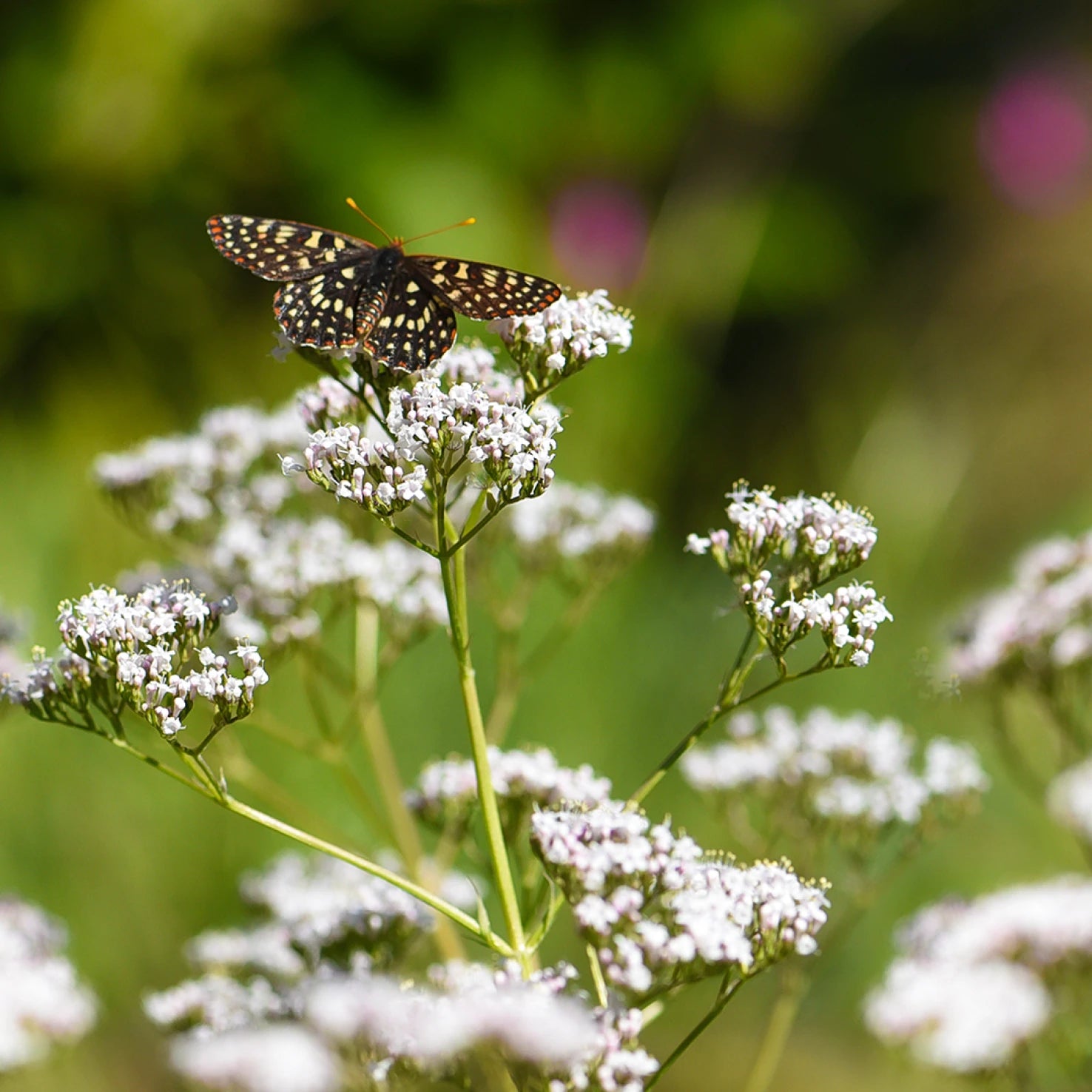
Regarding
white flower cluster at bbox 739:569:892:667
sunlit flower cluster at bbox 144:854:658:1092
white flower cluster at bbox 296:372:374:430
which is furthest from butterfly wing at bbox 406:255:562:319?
sunlit flower cluster at bbox 144:854:658:1092

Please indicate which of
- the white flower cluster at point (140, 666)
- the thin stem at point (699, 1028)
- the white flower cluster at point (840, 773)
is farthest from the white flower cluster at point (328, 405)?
the white flower cluster at point (840, 773)

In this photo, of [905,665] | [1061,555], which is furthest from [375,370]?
[905,665]

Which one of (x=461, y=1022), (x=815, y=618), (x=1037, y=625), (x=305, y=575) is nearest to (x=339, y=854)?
(x=461, y=1022)

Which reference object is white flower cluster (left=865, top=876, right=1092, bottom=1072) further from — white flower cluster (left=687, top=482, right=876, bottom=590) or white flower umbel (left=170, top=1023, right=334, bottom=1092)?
white flower umbel (left=170, top=1023, right=334, bottom=1092)

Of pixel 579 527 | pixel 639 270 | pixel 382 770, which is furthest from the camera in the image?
pixel 639 270

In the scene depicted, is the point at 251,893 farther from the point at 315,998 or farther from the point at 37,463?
the point at 37,463

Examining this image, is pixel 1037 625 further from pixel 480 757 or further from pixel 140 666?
pixel 140 666

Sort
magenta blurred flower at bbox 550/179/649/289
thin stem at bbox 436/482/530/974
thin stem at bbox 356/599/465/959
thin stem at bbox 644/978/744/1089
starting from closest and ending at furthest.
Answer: thin stem at bbox 644/978/744/1089
thin stem at bbox 436/482/530/974
thin stem at bbox 356/599/465/959
magenta blurred flower at bbox 550/179/649/289
